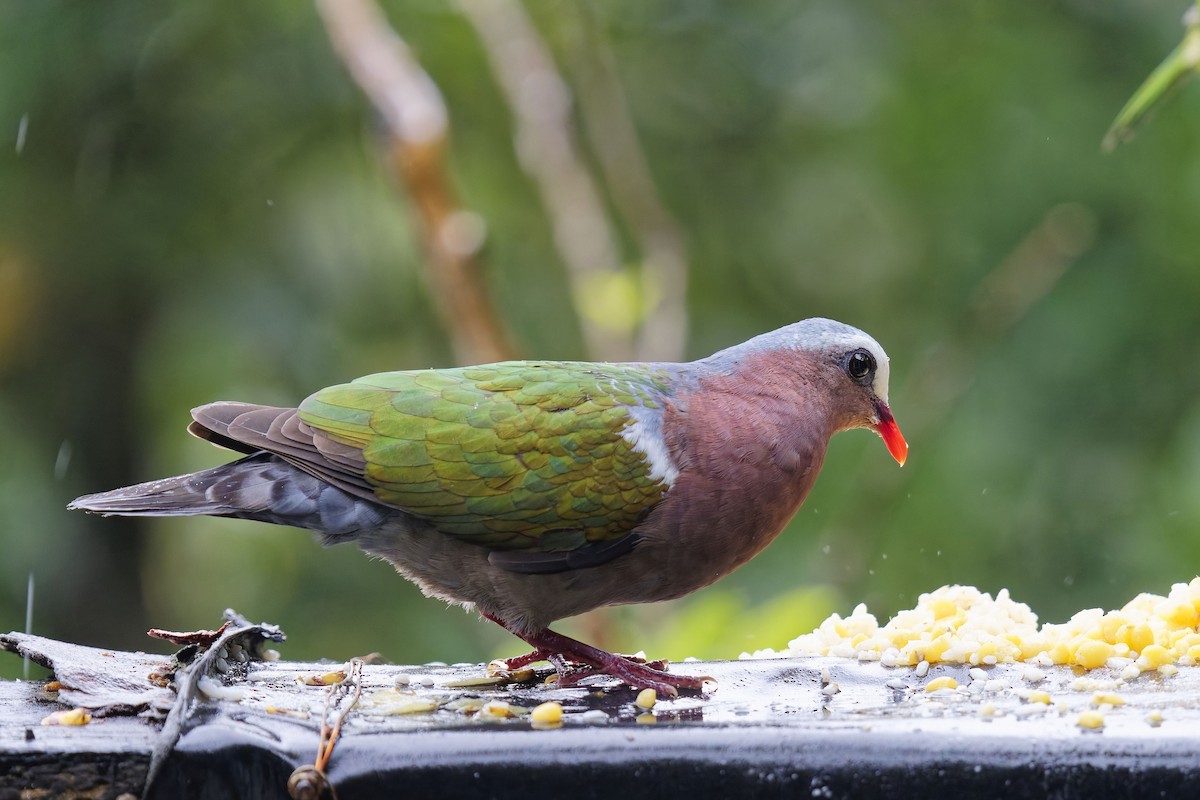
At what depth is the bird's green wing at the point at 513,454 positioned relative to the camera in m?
3.10

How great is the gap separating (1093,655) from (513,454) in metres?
1.37

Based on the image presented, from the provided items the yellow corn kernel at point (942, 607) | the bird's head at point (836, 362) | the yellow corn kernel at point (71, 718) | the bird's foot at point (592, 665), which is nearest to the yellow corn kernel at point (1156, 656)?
the yellow corn kernel at point (942, 607)

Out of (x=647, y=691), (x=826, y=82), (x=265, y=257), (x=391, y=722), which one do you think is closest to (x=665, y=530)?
(x=647, y=691)

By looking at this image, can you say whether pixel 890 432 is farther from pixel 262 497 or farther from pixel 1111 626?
pixel 262 497

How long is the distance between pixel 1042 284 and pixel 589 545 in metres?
3.84

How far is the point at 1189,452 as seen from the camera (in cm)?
559

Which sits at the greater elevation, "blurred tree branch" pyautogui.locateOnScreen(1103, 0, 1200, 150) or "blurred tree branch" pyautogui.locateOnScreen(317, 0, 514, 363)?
"blurred tree branch" pyautogui.locateOnScreen(317, 0, 514, 363)

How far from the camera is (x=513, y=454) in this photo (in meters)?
3.14

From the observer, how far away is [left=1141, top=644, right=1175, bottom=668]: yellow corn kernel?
2680 mm

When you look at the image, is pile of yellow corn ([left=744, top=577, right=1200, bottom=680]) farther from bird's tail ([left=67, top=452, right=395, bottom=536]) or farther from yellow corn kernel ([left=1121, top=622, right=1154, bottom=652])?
bird's tail ([left=67, top=452, right=395, bottom=536])

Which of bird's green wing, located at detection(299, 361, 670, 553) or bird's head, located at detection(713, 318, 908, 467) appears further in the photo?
bird's head, located at detection(713, 318, 908, 467)

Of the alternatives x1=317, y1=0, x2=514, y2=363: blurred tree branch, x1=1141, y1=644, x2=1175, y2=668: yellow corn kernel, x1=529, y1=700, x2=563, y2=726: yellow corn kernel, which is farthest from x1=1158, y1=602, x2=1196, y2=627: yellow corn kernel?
x1=317, y1=0, x2=514, y2=363: blurred tree branch

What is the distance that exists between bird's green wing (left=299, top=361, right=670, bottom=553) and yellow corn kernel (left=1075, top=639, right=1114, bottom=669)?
0.99m

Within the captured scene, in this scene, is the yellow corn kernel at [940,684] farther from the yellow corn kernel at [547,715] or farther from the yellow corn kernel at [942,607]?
the yellow corn kernel at [547,715]
